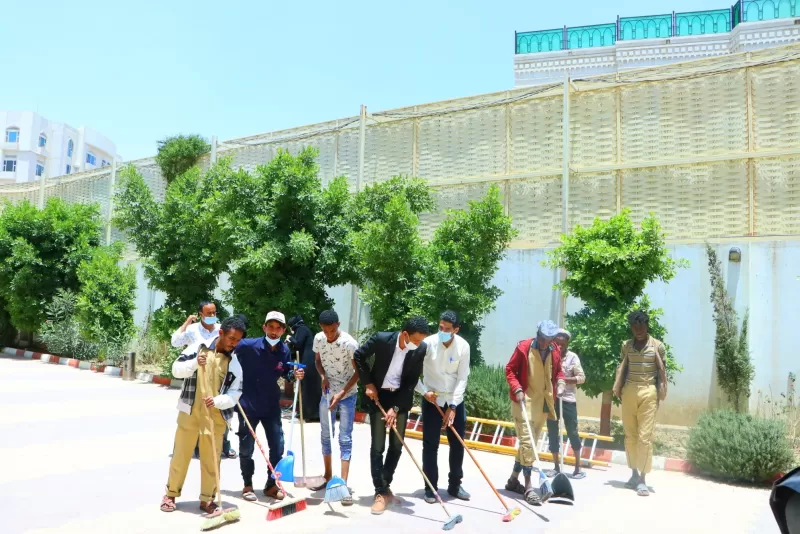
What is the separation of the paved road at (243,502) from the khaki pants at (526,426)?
49 centimetres

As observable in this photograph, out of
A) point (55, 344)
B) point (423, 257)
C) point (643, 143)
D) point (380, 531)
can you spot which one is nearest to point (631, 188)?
point (643, 143)

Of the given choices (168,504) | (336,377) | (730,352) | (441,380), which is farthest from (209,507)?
(730,352)

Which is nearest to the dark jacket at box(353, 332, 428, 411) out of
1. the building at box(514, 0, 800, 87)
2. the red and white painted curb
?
the red and white painted curb

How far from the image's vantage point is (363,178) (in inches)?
573

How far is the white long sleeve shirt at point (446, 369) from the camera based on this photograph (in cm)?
622

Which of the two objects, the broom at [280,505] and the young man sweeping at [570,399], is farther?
the young man sweeping at [570,399]

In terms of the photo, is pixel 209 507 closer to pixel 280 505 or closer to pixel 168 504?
pixel 168 504

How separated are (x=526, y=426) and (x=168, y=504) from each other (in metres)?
3.44

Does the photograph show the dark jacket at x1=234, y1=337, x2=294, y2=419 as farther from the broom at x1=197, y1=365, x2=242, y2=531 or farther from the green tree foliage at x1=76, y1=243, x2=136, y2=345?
the green tree foliage at x1=76, y1=243, x2=136, y2=345

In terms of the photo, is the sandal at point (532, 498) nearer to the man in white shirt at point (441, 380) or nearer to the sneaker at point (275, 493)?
the man in white shirt at point (441, 380)

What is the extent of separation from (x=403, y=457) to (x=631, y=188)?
6422 millimetres

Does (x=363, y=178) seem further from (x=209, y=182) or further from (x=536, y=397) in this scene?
(x=536, y=397)

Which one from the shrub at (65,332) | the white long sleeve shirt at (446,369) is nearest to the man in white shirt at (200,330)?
the white long sleeve shirt at (446,369)

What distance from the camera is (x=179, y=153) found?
18.0 m
